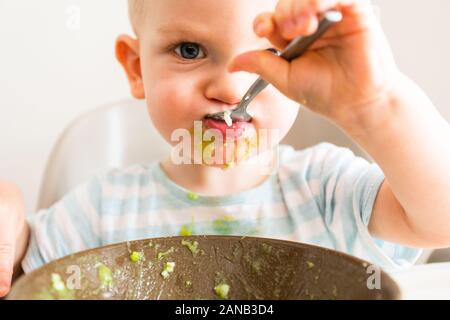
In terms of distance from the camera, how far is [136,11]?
97cm

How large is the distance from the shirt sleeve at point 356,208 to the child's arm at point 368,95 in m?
0.11

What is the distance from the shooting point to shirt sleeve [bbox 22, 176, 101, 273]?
101 centimetres

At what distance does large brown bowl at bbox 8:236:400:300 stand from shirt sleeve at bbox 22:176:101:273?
40cm

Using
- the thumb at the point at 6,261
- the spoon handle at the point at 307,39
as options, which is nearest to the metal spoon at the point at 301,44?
the spoon handle at the point at 307,39

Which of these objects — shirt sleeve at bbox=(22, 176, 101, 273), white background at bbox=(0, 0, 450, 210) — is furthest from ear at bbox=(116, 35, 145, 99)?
white background at bbox=(0, 0, 450, 210)

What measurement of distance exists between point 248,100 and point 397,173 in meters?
0.21

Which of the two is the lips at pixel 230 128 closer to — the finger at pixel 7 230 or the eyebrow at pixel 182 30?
the eyebrow at pixel 182 30

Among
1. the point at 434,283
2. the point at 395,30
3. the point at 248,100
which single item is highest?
the point at 395,30

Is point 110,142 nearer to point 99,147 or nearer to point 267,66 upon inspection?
point 99,147

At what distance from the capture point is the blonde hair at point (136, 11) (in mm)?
943

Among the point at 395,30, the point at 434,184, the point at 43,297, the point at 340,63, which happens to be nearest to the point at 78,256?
the point at 43,297

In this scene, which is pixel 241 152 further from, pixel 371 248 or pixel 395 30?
pixel 395 30

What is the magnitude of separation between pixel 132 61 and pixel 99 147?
257mm
